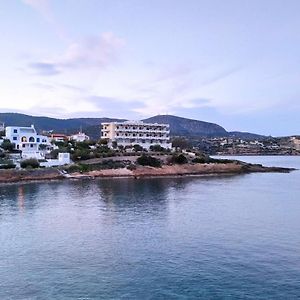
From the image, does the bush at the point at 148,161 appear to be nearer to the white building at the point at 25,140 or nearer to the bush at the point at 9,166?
the white building at the point at 25,140

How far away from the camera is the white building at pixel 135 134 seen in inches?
3649

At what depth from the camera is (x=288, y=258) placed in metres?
20.6

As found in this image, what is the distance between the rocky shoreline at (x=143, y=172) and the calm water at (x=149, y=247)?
15.4 metres

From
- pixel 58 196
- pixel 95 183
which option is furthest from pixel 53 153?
pixel 58 196

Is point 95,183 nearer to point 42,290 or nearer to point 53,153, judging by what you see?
point 53,153

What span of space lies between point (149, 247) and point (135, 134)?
233 feet

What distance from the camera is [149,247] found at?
22906 millimetres

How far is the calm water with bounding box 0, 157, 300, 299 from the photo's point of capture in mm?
16969

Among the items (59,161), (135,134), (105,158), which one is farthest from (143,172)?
(135,134)

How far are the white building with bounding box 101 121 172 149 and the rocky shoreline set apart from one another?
19333 millimetres

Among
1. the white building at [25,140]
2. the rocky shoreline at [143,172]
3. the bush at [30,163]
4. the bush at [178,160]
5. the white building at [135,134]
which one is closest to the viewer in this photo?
the rocky shoreline at [143,172]

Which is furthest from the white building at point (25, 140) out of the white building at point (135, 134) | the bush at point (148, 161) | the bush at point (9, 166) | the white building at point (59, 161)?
the white building at point (135, 134)

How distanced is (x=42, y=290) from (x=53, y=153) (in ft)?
181

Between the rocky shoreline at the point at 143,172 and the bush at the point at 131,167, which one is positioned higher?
the bush at the point at 131,167
